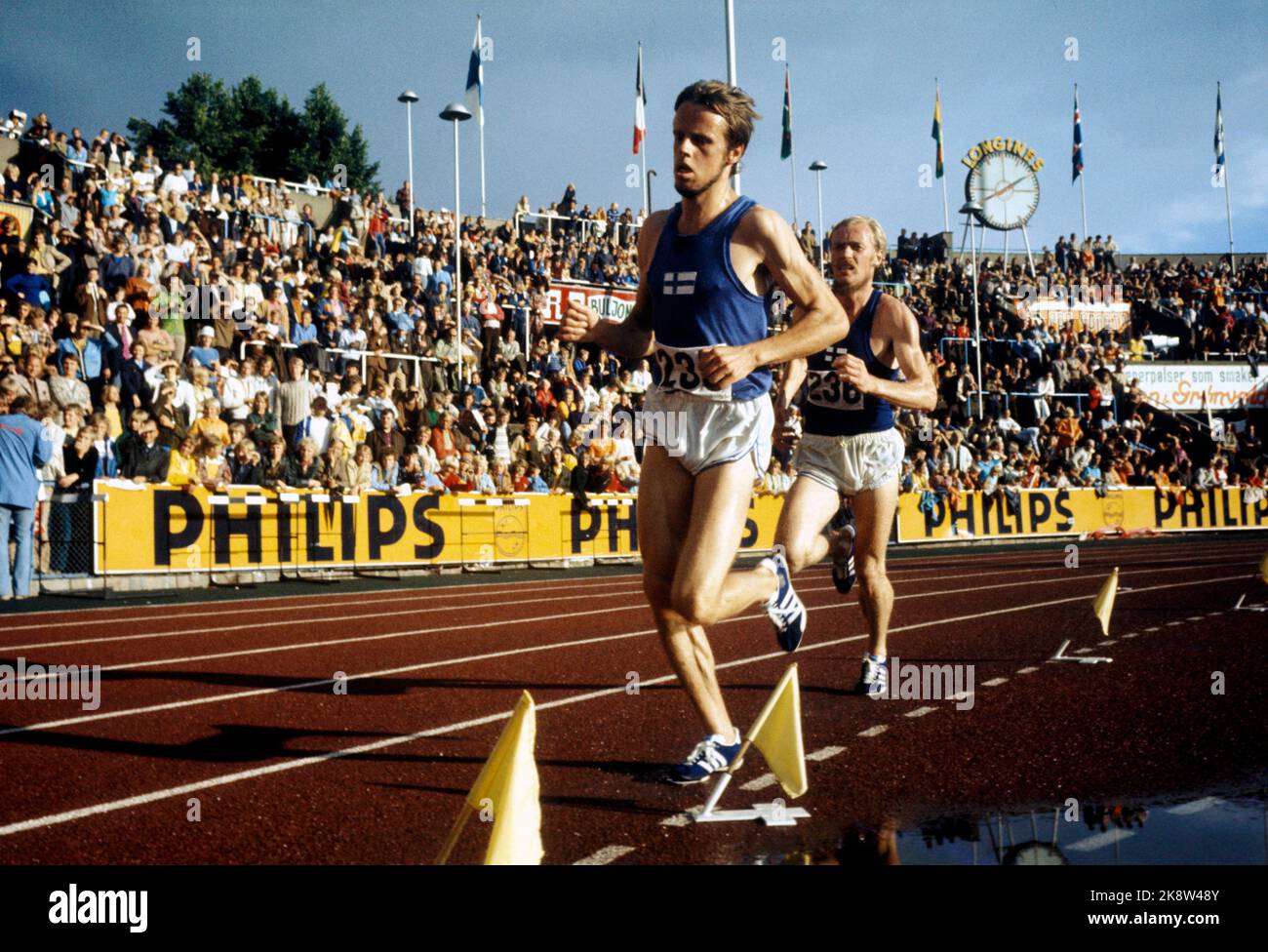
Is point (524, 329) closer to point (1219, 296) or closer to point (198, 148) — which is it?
point (1219, 296)

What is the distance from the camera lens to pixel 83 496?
12969 millimetres

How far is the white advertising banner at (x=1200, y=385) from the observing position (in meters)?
36.0

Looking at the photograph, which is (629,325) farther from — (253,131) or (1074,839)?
(253,131)

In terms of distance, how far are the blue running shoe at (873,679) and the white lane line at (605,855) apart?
3069mm

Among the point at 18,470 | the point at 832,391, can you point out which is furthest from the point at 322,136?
the point at 832,391

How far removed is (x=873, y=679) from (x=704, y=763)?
232 centimetres

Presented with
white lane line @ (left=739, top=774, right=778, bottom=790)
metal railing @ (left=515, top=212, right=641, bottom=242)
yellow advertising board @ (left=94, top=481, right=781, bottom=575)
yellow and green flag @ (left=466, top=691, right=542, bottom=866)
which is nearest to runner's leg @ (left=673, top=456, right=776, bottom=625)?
white lane line @ (left=739, top=774, right=778, bottom=790)

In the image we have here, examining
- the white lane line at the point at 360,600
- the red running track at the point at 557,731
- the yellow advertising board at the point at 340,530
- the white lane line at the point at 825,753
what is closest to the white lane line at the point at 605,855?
the red running track at the point at 557,731

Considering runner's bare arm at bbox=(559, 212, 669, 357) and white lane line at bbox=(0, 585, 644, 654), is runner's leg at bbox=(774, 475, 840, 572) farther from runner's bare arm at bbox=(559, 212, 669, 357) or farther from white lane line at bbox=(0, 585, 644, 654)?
white lane line at bbox=(0, 585, 644, 654)

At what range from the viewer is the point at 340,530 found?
51.2 ft

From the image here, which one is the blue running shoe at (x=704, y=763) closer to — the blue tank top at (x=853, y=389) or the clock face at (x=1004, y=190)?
the blue tank top at (x=853, y=389)
